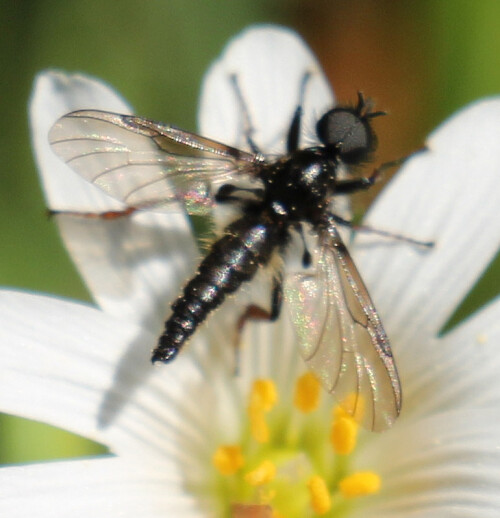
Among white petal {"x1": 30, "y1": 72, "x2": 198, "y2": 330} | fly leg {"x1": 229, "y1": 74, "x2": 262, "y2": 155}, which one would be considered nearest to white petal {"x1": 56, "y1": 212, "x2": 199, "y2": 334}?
white petal {"x1": 30, "y1": 72, "x2": 198, "y2": 330}

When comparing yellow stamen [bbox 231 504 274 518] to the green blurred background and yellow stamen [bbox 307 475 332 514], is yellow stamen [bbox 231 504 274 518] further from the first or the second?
the green blurred background

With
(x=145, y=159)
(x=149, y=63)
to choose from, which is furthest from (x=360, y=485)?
(x=149, y=63)

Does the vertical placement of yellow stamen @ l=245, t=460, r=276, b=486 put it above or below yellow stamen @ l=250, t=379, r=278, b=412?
below

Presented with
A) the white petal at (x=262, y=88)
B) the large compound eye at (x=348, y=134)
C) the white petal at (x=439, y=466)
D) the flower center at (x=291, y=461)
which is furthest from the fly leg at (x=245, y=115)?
the white petal at (x=439, y=466)

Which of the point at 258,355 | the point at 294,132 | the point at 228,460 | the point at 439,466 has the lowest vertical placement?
the point at 439,466

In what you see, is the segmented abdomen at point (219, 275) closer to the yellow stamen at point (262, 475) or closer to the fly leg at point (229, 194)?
the fly leg at point (229, 194)

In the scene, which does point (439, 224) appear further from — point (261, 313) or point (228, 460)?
point (228, 460)

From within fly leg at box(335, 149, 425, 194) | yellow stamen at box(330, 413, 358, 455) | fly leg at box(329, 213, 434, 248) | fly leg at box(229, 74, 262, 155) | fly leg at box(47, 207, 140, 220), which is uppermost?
fly leg at box(229, 74, 262, 155)
